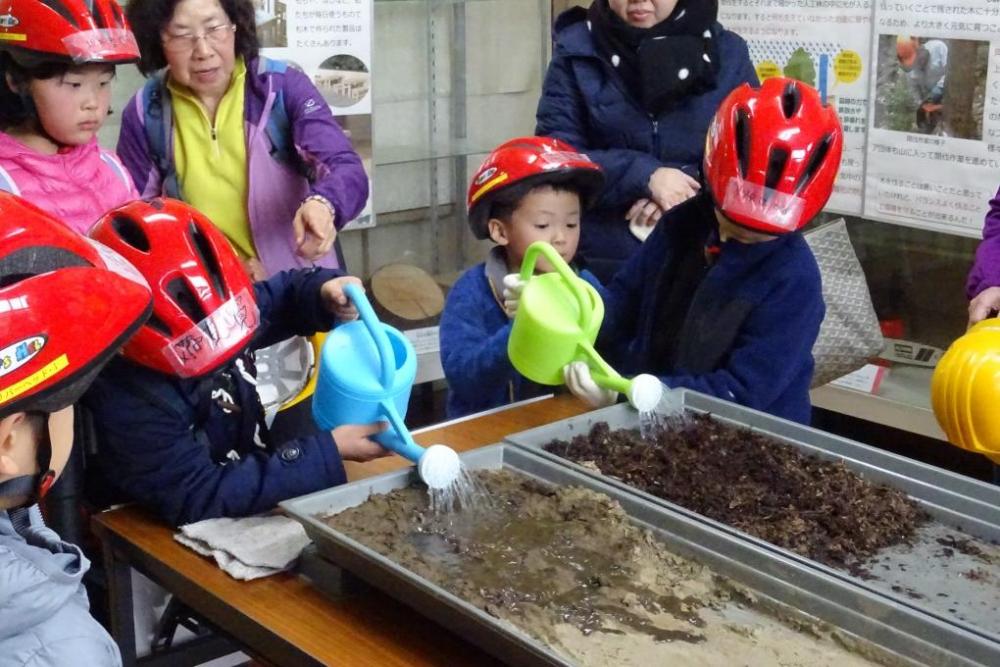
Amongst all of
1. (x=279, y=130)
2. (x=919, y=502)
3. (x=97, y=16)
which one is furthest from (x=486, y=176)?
(x=919, y=502)

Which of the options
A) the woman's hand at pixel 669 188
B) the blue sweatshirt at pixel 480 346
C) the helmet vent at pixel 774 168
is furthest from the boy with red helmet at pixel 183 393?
the woman's hand at pixel 669 188

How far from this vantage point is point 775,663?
120 centimetres

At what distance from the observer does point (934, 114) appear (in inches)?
128

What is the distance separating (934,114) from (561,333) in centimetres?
202

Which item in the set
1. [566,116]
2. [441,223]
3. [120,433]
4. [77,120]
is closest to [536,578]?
[120,433]

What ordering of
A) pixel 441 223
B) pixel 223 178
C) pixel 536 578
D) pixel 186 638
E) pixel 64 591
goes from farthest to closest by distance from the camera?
pixel 441 223
pixel 223 178
pixel 186 638
pixel 536 578
pixel 64 591

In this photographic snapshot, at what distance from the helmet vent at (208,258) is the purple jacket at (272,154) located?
0.89 m

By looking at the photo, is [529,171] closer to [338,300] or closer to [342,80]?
[338,300]

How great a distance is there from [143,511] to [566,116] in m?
1.42

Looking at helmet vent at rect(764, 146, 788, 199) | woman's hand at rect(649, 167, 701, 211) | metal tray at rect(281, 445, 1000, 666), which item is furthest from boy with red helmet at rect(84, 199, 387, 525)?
woman's hand at rect(649, 167, 701, 211)

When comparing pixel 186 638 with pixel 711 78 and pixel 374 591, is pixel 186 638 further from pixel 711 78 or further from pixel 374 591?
pixel 711 78

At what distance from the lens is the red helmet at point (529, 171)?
2.17 metres

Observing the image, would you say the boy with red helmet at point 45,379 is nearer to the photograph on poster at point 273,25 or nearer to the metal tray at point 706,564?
the metal tray at point 706,564

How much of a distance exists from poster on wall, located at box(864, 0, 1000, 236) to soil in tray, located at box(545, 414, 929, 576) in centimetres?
179
